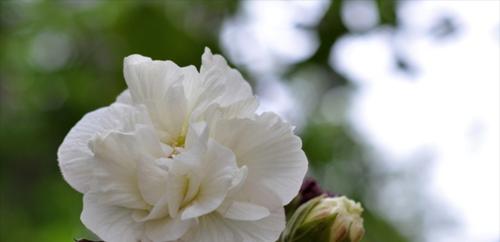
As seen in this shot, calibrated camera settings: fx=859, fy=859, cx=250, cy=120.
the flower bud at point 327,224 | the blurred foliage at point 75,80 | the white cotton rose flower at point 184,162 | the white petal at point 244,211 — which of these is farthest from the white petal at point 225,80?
the blurred foliage at point 75,80

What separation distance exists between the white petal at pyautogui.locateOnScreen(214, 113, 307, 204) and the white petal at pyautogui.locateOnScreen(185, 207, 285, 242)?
0.10 ft

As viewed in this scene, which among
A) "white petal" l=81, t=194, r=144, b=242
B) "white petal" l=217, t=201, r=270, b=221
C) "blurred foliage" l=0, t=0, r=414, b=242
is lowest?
"blurred foliage" l=0, t=0, r=414, b=242

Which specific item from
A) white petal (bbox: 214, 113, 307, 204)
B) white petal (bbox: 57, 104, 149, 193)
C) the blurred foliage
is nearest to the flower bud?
white petal (bbox: 214, 113, 307, 204)

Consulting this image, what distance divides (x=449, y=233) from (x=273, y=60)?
1932 mm

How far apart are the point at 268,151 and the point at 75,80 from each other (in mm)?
1841

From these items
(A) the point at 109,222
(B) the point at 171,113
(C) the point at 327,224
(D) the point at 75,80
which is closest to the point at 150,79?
(B) the point at 171,113

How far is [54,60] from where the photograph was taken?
3.01 m

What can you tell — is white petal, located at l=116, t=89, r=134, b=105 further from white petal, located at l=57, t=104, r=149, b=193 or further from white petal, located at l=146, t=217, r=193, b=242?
white petal, located at l=146, t=217, r=193, b=242

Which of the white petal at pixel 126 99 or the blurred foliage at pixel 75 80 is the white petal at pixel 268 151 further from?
the blurred foliage at pixel 75 80

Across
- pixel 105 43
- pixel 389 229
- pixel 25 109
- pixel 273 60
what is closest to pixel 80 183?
pixel 389 229

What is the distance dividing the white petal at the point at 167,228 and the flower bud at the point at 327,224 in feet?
0.71

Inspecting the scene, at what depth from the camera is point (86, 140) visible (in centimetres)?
87

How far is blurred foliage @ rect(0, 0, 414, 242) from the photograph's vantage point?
7.57ft

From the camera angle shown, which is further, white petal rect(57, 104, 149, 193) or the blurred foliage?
the blurred foliage
